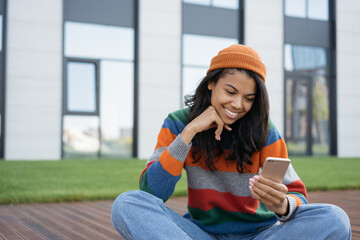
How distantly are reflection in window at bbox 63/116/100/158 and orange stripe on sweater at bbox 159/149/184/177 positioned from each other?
907 cm

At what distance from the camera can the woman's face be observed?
213cm

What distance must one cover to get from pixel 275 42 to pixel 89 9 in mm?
5639

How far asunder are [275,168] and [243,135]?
0.44 meters

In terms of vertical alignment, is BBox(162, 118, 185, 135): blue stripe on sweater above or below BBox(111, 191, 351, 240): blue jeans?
above

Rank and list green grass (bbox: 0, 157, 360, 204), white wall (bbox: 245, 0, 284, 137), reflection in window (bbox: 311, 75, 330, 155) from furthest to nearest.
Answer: reflection in window (bbox: 311, 75, 330, 155), white wall (bbox: 245, 0, 284, 137), green grass (bbox: 0, 157, 360, 204)

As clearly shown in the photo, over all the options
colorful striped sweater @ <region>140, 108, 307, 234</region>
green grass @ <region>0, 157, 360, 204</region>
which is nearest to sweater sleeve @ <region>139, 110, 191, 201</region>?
colorful striped sweater @ <region>140, 108, 307, 234</region>

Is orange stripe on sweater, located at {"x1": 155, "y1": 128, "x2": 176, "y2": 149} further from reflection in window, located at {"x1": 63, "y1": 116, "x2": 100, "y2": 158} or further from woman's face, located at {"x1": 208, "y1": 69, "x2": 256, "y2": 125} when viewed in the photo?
reflection in window, located at {"x1": 63, "y1": 116, "x2": 100, "y2": 158}

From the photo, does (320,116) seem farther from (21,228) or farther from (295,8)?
(21,228)

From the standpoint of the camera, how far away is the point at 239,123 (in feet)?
7.46

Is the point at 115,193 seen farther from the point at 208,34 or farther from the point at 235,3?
the point at 235,3

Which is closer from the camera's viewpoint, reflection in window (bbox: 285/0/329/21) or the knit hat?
the knit hat

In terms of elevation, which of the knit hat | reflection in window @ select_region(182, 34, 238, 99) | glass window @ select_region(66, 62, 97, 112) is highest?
reflection in window @ select_region(182, 34, 238, 99)

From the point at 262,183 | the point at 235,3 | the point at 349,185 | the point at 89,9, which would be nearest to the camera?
the point at 262,183

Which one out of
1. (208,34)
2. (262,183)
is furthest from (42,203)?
(208,34)
